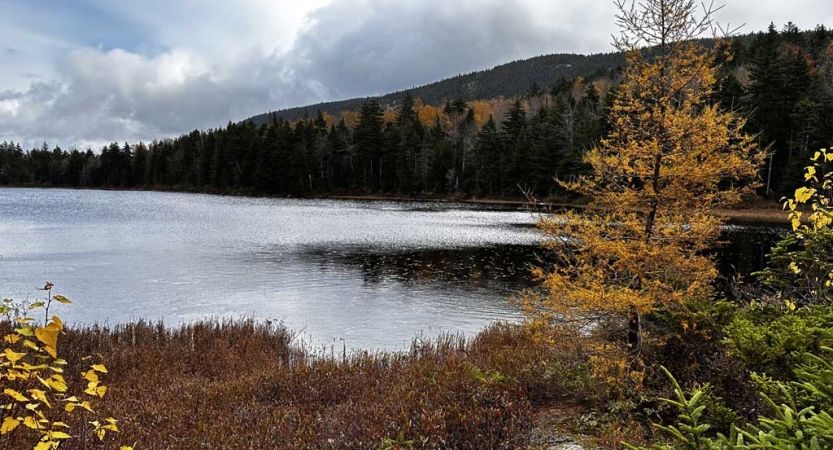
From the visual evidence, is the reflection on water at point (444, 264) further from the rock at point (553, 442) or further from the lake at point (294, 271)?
the rock at point (553, 442)

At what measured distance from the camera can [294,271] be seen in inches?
952

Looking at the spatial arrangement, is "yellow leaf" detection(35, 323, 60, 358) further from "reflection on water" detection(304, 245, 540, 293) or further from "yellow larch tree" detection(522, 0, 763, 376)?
"reflection on water" detection(304, 245, 540, 293)

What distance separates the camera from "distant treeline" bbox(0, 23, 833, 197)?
208 ft

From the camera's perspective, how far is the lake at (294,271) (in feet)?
54.2

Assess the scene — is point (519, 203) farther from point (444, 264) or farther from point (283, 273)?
point (283, 273)

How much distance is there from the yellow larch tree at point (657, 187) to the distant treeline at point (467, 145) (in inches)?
2375

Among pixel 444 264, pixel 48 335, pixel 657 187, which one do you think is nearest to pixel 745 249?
pixel 444 264

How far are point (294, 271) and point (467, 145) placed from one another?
7829cm

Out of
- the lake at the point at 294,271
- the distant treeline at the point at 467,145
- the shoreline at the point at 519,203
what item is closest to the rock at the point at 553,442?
the shoreline at the point at 519,203

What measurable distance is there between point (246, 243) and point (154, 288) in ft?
43.3

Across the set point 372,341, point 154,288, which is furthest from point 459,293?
point 154,288

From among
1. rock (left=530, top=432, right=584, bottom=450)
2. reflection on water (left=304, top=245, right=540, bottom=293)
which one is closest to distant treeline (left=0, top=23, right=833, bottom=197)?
reflection on water (left=304, top=245, right=540, bottom=293)

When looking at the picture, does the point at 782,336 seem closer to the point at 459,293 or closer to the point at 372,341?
the point at 372,341

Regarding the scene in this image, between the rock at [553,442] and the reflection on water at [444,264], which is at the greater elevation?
the rock at [553,442]
